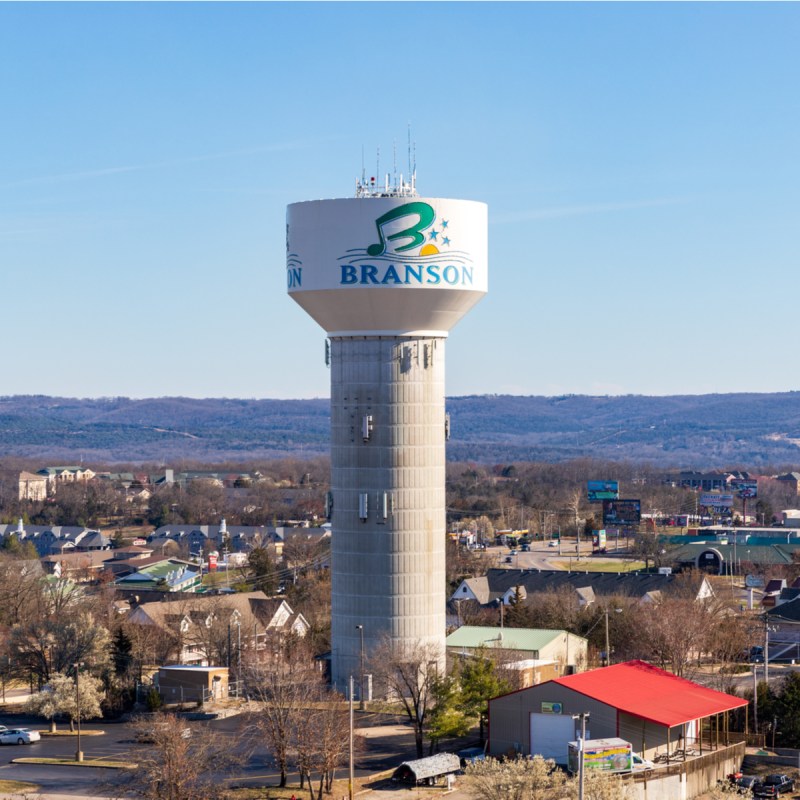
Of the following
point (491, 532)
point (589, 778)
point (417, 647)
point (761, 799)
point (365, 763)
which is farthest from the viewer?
point (491, 532)

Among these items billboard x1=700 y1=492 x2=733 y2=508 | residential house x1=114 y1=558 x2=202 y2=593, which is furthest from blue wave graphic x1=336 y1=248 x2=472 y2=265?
billboard x1=700 y1=492 x2=733 y2=508

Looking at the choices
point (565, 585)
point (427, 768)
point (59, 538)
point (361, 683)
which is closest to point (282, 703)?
point (427, 768)

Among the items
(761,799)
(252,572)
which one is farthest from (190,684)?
(252,572)

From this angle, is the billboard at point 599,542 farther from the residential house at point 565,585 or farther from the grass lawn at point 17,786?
the grass lawn at point 17,786

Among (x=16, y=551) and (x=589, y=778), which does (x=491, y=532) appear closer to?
(x=16, y=551)

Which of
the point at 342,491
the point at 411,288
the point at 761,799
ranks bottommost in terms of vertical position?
the point at 761,799

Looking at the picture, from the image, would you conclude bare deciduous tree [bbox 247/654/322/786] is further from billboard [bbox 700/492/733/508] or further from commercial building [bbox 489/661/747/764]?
billboard [bbox 700/492/733/508]
